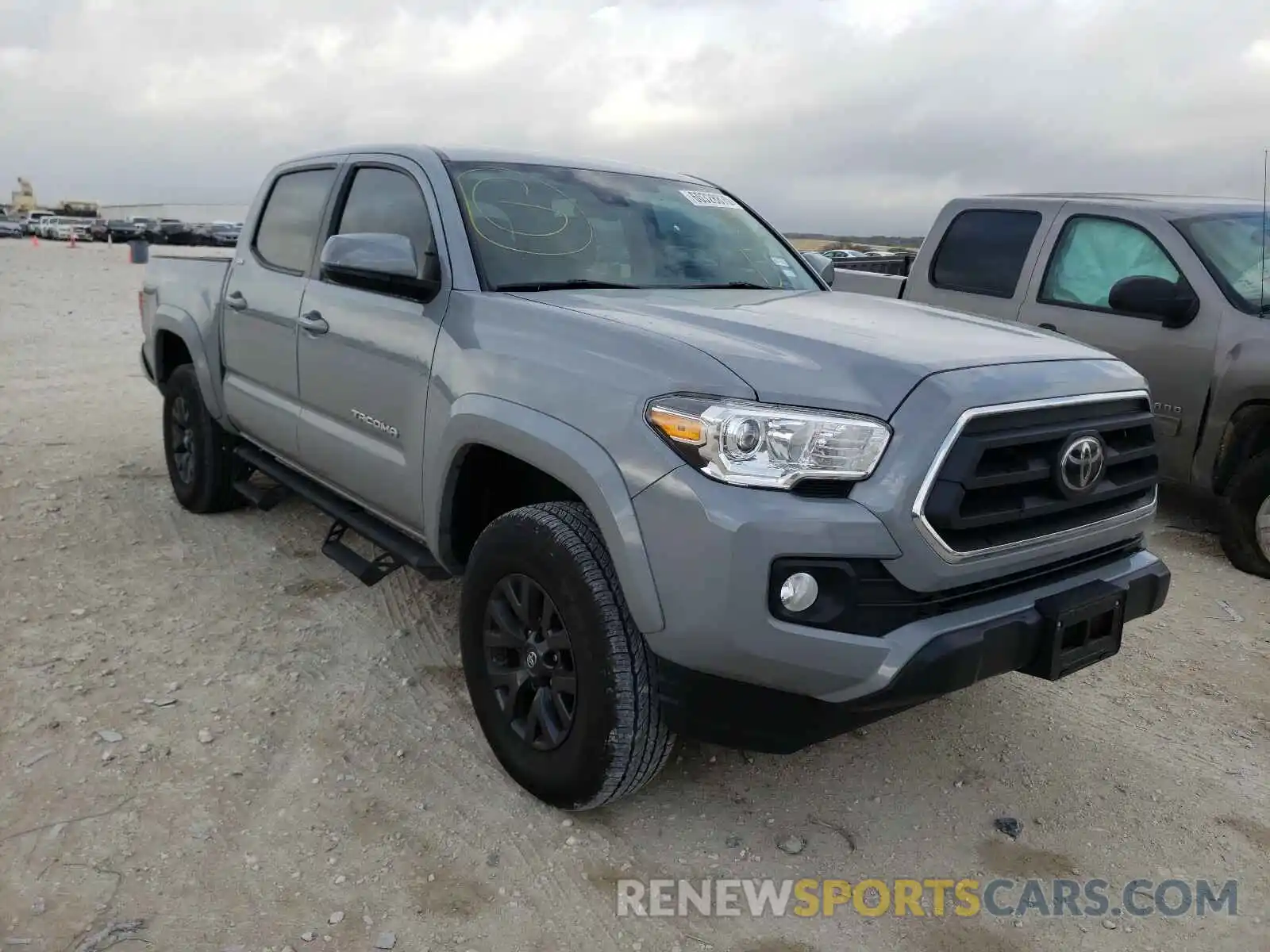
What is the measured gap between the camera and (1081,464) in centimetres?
246

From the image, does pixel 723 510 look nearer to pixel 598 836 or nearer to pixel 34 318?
pixel 598 836

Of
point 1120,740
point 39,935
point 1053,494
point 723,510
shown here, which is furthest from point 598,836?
point 1120,740

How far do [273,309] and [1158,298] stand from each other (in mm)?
4254

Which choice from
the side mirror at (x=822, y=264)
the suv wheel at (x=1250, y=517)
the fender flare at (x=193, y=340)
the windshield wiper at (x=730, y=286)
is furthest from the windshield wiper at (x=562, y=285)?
the suv wheel at (x=1250, y=517)

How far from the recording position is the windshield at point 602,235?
10.5 ft

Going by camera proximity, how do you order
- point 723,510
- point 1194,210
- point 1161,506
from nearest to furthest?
point 723,510 < point 1194,210 < point 1161,506

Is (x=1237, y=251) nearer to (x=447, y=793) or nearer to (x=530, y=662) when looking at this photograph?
(x=530, y=662)

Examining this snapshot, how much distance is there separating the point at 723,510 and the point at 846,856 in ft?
3.78

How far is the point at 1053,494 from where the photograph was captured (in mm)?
2443

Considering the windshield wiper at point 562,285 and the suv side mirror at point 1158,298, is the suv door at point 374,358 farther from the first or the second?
the suv side mirror at point 1158,298

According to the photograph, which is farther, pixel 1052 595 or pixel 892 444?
pixel 1052 595

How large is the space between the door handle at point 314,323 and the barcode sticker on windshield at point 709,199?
151cm

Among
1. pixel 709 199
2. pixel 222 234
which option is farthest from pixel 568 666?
pixel 222 234

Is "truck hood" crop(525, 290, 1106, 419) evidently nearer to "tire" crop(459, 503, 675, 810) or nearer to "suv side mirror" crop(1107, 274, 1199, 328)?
"tire" crop(459, 503, 675, 810)
